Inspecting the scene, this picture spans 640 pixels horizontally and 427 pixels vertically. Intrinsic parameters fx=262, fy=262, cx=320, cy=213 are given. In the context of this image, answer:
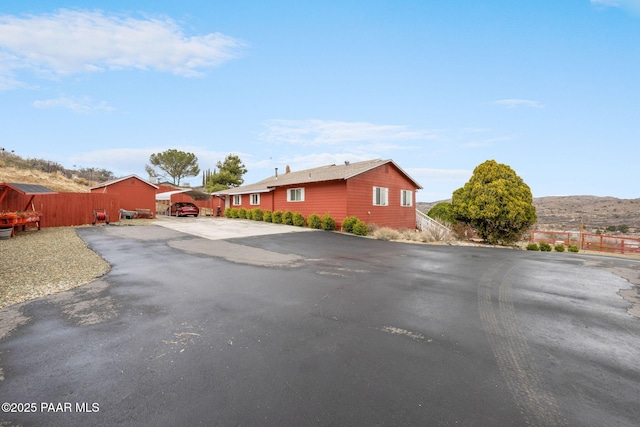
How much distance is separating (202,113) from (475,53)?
19.3 metres

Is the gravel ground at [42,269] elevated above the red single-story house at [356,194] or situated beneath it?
situated beneath

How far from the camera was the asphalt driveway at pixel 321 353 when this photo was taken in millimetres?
2059

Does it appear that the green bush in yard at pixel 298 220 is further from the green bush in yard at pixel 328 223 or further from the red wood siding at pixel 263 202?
the red wood siding at pixel 263 202

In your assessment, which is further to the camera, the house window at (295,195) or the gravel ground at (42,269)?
the house window at (295,195)

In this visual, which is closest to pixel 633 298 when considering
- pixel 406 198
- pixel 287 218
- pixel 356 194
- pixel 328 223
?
pixel 356 194

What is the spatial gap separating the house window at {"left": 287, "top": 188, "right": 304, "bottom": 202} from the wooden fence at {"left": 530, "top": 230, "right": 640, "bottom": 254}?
15131 millimetres

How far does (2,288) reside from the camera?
5152 millimetres

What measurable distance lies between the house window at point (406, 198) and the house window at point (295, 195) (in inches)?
321

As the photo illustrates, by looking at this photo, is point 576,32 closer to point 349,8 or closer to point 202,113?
point 349,8

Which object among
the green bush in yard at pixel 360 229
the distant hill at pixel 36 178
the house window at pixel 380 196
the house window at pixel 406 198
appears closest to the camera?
the green bush in yard at pixel 360 229

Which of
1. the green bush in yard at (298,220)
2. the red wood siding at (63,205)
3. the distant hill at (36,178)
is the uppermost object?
the distant hill at (36,178)

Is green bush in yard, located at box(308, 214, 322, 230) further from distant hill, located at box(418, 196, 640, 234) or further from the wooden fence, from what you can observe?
distant hill, located at box(418, 196, 640, 234)

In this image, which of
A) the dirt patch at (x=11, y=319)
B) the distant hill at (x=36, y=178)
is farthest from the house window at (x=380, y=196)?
the distant hill at (x=36, y=178)

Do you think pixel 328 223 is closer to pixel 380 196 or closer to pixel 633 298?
pixel 380 196
